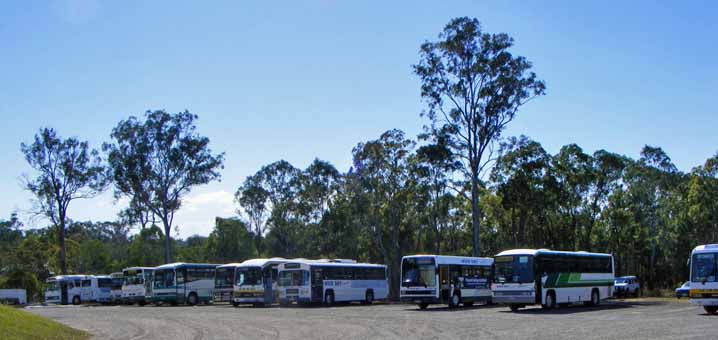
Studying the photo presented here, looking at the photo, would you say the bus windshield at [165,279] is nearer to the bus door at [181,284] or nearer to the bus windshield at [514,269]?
the bus door at [181,284]

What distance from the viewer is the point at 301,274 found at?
38.5 m

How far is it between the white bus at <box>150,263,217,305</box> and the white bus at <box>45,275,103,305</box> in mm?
10671

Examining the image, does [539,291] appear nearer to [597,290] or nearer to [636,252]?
[597,290]

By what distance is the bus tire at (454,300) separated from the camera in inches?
1304

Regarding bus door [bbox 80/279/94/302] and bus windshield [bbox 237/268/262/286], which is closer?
bus windshield [bbox 237/268/262/286]

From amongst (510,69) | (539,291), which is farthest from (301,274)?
(510,69)

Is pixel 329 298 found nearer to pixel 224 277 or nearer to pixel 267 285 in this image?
pixel 267 285

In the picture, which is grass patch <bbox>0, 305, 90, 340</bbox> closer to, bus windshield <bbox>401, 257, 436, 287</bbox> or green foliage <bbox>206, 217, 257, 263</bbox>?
bus windshield <bbox>401, 257, 436, 287</bbox>

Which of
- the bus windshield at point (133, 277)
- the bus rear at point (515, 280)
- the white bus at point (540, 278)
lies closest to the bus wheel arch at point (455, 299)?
the white bus at point (540, 278)

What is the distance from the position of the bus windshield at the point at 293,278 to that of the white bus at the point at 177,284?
852 centimetres

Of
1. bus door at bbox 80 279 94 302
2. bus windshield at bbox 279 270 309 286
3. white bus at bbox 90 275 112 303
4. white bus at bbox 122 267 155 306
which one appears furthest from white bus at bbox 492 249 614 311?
bus door at bbox 80 279 94 302

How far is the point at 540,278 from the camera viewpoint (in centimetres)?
2925

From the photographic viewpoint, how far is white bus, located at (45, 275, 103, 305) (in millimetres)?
53062

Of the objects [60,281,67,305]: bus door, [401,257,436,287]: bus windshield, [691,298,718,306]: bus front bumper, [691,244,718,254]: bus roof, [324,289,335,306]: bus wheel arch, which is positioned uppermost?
[691,244,718,254]: bus roof
